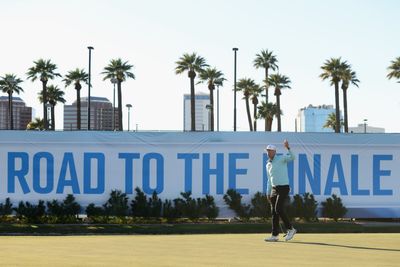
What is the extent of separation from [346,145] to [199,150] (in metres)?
3.96

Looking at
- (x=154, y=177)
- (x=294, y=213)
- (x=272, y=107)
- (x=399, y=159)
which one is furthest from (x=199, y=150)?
(x=272, y=107)

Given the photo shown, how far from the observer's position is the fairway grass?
29.9ft

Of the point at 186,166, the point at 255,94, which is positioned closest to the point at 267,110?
the point at 255,94

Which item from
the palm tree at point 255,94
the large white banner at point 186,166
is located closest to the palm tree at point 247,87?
the palm tree at point 255,94

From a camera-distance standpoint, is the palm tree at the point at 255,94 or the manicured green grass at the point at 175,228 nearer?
the manicured green grass at the point at 175,228

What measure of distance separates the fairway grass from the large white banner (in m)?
4.98

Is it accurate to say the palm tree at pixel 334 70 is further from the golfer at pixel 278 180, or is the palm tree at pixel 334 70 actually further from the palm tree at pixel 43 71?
the golfer at pixel 278 180

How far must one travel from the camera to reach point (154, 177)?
18188mm

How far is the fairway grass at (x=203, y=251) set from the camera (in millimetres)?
9125

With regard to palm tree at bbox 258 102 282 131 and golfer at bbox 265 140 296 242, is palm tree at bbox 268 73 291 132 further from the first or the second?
golfer at bbox 265 140 296 242

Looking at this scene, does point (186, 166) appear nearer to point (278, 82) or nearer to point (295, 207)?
point (295, 207)

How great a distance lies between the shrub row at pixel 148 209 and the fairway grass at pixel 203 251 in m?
4.37

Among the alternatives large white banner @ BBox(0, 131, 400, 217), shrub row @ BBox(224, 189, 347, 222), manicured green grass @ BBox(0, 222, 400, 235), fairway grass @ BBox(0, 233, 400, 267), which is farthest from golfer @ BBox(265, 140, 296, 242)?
large white banner @ BBox(0, 131, 400, 217)

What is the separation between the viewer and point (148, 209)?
1770cm
